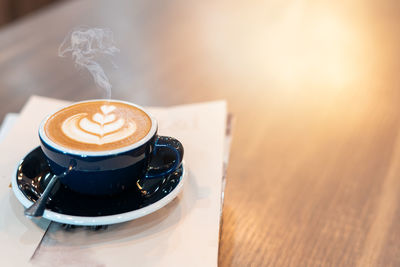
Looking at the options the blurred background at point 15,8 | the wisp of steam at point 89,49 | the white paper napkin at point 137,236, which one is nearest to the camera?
the white paper napkin at point 137,236

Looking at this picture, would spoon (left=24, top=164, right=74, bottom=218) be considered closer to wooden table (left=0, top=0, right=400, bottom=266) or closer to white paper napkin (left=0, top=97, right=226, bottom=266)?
white paper napkin (left=0, top=97, right=226, bottom=266)

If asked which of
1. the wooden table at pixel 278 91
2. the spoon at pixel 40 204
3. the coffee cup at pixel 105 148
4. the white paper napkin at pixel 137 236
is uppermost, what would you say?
the coffee cup at pixel 105 148

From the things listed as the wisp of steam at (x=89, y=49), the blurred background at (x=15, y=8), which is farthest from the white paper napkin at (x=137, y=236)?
the blurred background at (x=15, y=8)

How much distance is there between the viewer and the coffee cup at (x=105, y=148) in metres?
0.40

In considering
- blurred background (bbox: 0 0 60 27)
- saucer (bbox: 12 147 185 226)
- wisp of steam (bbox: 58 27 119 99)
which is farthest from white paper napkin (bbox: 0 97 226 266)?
blurred background (bbox: 0 0 60 27)

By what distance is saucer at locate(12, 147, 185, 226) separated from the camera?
377 mm

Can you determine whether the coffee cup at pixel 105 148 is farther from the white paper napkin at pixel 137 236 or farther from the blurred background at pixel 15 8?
the blurred background at pixel 15 8

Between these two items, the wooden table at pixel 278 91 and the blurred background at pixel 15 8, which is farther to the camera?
the blurred background at pixel 15 8

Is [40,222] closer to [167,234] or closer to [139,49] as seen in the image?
[167,234]

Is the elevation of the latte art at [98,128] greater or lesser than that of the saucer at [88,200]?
greater

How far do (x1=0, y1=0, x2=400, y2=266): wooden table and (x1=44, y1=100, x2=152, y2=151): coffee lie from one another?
15 centimetres

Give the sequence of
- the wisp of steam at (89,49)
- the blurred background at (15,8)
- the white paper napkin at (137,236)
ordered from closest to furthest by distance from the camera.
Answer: the white paper napkin at (137,236), the wisp of steam at (89,49), the blurred background at (15,8)

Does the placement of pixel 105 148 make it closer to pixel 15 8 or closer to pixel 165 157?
pixel 165 157

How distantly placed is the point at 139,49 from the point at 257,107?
331 mm
